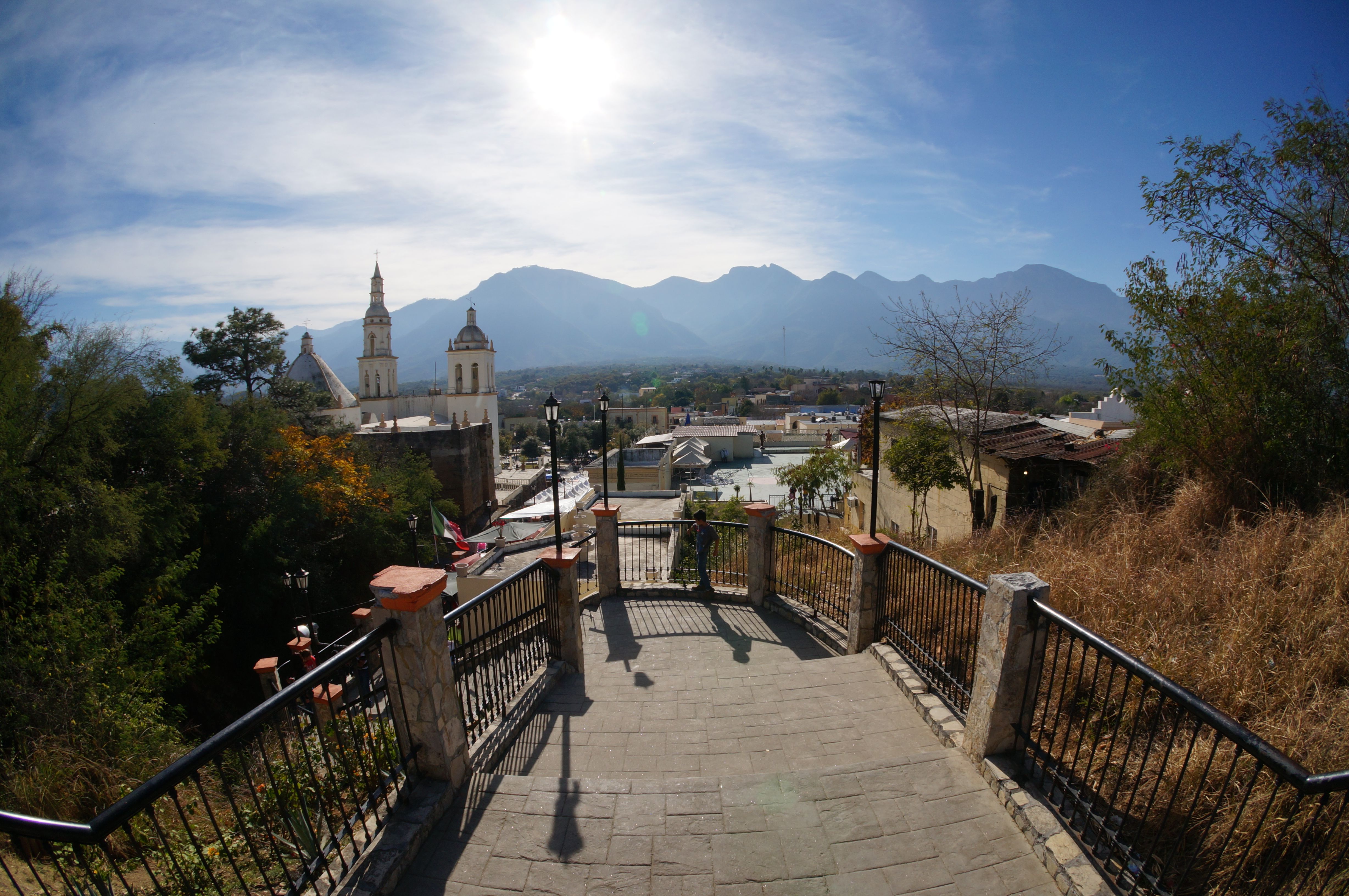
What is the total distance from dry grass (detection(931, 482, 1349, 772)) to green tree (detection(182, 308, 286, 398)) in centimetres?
3488

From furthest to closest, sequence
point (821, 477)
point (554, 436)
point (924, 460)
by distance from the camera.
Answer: point (821, 477) < point (924, 460) < point (554, 436)

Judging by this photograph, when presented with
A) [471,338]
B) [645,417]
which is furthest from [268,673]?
[645,417]

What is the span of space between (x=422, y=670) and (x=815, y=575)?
544cm

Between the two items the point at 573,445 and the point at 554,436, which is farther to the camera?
the point at 573,445

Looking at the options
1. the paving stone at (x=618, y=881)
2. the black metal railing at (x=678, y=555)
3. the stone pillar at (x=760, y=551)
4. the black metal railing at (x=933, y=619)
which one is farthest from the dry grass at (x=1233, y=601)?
the black metal railing at (x=678, y=555)

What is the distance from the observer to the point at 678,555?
472 inches

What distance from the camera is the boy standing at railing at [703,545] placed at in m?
8.13

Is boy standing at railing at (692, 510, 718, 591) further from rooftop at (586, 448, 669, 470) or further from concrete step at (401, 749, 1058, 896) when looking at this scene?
rooftop at (586, 448, 669, 470)

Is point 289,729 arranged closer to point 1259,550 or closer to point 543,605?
point 543,605

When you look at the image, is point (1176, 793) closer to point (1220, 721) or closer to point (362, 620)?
point (1220, 721)

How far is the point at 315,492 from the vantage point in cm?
2053

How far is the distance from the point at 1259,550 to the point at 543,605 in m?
5.99

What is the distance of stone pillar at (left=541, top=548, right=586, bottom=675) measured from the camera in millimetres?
5699

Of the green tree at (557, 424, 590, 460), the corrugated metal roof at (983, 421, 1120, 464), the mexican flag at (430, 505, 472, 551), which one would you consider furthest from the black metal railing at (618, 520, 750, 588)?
the green tree at (557, 424, 590, 460)
